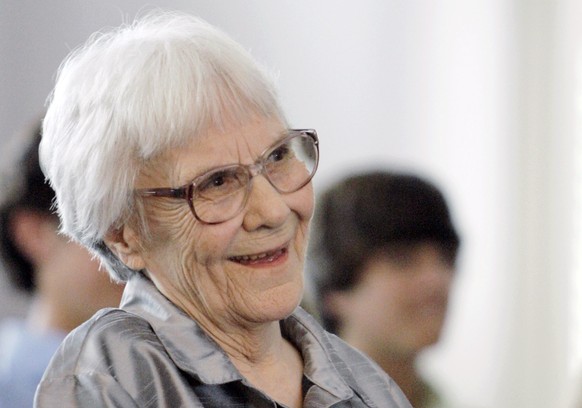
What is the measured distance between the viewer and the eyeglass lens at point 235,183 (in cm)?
128

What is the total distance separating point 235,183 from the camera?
1.29 meters

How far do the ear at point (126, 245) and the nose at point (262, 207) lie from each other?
6.0 inches

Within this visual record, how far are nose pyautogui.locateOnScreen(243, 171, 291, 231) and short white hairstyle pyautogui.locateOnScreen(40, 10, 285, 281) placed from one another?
8 centimetres

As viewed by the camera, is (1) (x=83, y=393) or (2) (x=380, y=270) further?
(2) (x=380, y=270)

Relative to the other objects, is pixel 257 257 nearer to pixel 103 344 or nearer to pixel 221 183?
pixel 221 183

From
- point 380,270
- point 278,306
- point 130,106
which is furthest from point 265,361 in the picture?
point 380,270

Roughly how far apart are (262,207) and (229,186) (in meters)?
0.05

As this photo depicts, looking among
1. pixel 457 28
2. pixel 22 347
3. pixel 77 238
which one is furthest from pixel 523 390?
pixel 77 238

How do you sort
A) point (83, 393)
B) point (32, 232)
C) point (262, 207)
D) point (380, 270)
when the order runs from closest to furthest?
point (83, 393), point (262, 207), point (32, 232), point (380, 270)

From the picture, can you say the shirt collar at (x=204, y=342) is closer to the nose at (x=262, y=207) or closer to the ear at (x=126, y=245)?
the ear at (x=126, y=245)

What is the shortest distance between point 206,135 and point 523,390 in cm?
255

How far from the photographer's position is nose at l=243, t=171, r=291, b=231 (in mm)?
1290

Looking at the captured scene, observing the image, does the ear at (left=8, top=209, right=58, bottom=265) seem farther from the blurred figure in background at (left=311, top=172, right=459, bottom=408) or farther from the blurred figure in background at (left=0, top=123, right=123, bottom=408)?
the blurred figure in background at (left=311, top=172, right=459, bottom=408)

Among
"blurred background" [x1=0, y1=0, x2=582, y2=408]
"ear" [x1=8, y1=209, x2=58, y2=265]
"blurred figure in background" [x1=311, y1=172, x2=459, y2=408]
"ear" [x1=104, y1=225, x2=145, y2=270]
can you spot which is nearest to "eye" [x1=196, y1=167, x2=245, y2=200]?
"ear" [x1=104, y1=225, x2=145, y2=270]
